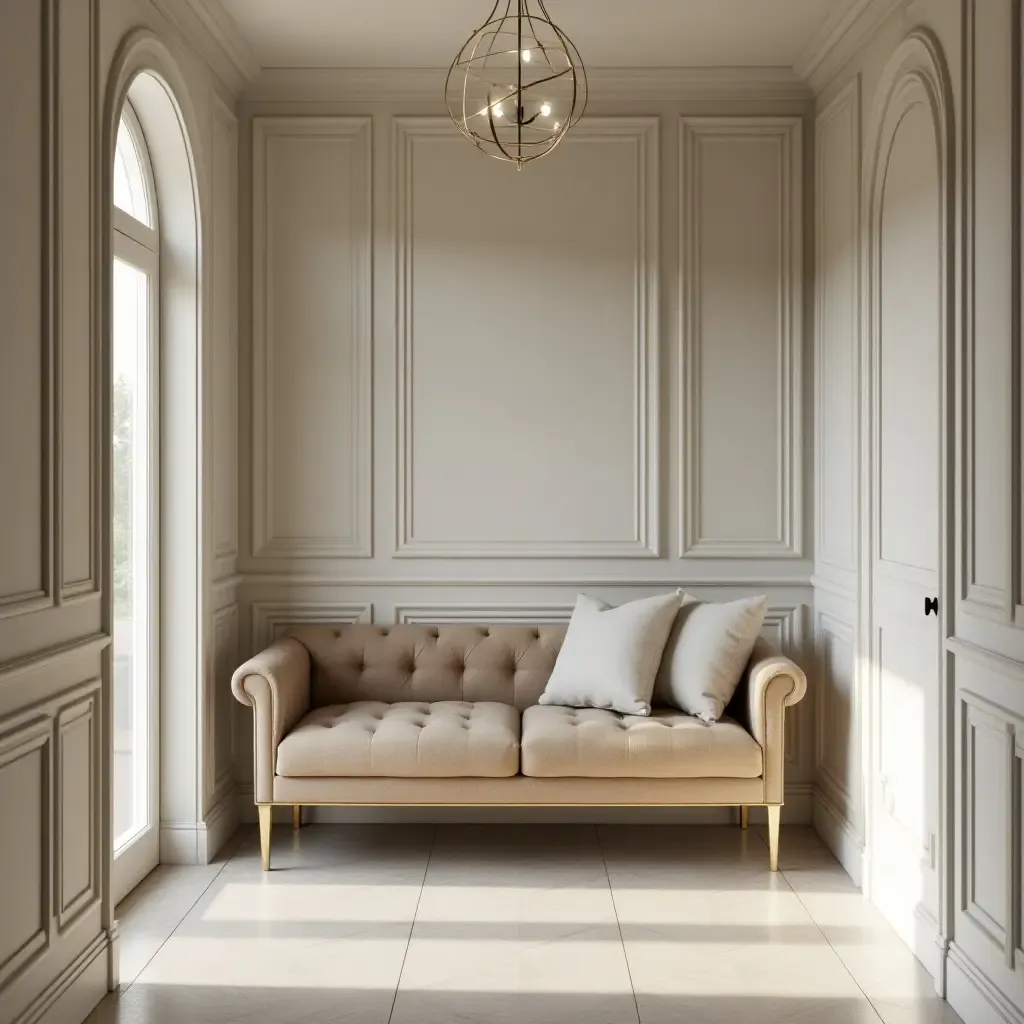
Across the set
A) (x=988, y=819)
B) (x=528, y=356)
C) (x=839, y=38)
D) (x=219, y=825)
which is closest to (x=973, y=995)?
(x=988, y=819)

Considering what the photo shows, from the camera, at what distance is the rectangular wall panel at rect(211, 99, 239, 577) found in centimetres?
432

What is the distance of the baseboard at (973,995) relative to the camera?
A: 267 cm

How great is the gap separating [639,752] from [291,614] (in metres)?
1.59

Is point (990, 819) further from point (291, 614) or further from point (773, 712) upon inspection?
point (291, 614)

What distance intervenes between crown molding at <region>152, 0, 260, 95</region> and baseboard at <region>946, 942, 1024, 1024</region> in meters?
3.60

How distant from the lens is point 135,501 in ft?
12.9

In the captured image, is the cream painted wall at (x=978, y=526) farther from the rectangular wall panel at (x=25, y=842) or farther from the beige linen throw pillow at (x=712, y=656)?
the rectangular wall panel at (x=25, y=842)

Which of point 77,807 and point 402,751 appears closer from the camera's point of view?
point 77,807

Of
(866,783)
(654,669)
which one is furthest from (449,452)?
(866,783)

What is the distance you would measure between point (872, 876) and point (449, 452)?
87.7 inches

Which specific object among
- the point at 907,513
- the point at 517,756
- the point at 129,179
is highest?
the point at 129,179

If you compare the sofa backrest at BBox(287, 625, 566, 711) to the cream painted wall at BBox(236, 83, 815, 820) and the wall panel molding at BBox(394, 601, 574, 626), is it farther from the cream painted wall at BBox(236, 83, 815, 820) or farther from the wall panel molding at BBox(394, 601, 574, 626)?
the cream painted wall at BBox(236, 83, 815, 820)

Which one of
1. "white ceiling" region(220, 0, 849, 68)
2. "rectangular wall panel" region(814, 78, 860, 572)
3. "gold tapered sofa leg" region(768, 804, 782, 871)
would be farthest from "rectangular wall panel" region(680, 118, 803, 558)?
"gold tapered sofa leg" region(768, 804, 782, 871)

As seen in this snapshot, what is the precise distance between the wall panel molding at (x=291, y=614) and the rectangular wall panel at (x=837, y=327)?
1874mm
